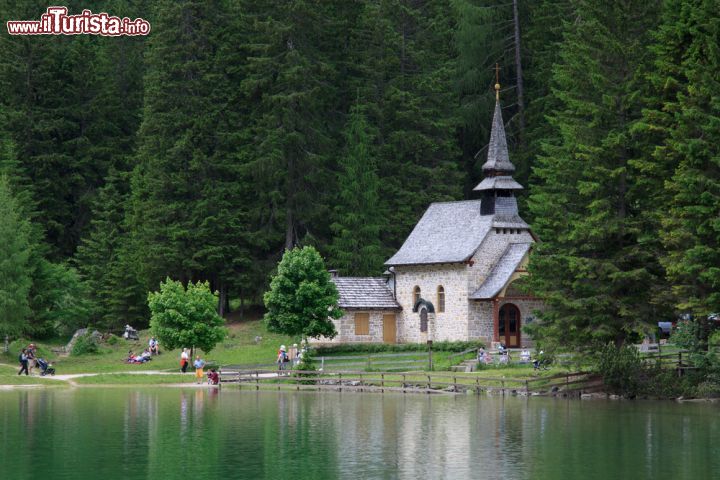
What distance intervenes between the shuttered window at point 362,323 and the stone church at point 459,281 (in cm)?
6

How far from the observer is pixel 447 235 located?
7150cm

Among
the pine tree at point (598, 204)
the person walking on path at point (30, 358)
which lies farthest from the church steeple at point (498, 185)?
the person walking on path at point (30, 358)

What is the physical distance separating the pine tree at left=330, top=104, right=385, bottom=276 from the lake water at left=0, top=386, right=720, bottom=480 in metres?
28.9

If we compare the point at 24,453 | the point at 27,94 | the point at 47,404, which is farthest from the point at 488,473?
the point at 27,94

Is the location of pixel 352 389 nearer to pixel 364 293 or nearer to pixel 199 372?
pixel 199 372

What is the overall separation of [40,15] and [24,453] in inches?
2650

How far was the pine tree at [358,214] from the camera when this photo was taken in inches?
3172

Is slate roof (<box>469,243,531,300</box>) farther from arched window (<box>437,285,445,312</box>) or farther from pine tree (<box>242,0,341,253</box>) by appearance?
pine tree (<box>242,0,341,253</box>)

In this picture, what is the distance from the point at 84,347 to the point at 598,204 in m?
34.4

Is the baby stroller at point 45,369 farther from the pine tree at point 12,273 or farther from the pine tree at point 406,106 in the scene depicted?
the pine tree at point 406,106

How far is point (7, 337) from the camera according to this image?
7162cm

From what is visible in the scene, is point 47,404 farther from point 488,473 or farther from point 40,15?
point 40,15

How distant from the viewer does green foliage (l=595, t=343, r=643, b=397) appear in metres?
49.7

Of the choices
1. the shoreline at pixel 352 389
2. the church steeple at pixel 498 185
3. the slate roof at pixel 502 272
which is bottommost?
the shoreline at pixel 352 389
